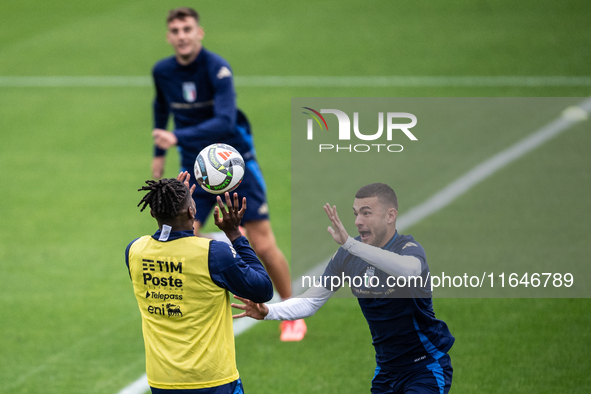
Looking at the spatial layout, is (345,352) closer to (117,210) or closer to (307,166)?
(307,166)

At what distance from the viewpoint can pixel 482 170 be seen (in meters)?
9.44

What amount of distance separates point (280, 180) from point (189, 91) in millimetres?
4993

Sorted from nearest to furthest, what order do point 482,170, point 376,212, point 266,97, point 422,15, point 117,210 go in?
point 376,212 → point 482,170 → point 117,210 → point 266,97 → point 422,15

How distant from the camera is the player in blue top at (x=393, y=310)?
4492mm

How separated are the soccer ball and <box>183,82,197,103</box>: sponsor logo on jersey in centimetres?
211

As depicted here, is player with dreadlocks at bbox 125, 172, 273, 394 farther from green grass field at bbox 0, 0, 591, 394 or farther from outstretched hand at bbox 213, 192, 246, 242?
green grass field at bbox 0, 0, 591, 394

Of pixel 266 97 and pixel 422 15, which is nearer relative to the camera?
pixel 266 97

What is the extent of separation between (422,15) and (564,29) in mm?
3439

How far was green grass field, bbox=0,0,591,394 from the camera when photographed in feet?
19.8

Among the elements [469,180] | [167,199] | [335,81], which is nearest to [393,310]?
[167,199]

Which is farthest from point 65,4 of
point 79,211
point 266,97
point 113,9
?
point 79,211

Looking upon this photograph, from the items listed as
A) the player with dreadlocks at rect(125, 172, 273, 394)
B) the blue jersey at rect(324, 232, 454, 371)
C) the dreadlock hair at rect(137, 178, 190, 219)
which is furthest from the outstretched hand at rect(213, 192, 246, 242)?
the blue jersey at rect(324, 232, 454, 371)

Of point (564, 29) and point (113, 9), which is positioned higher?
point (113, 9)

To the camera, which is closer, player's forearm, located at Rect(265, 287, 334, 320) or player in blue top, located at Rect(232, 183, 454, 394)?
player in blue top, located at Rect(232, 183, 454, 394)
